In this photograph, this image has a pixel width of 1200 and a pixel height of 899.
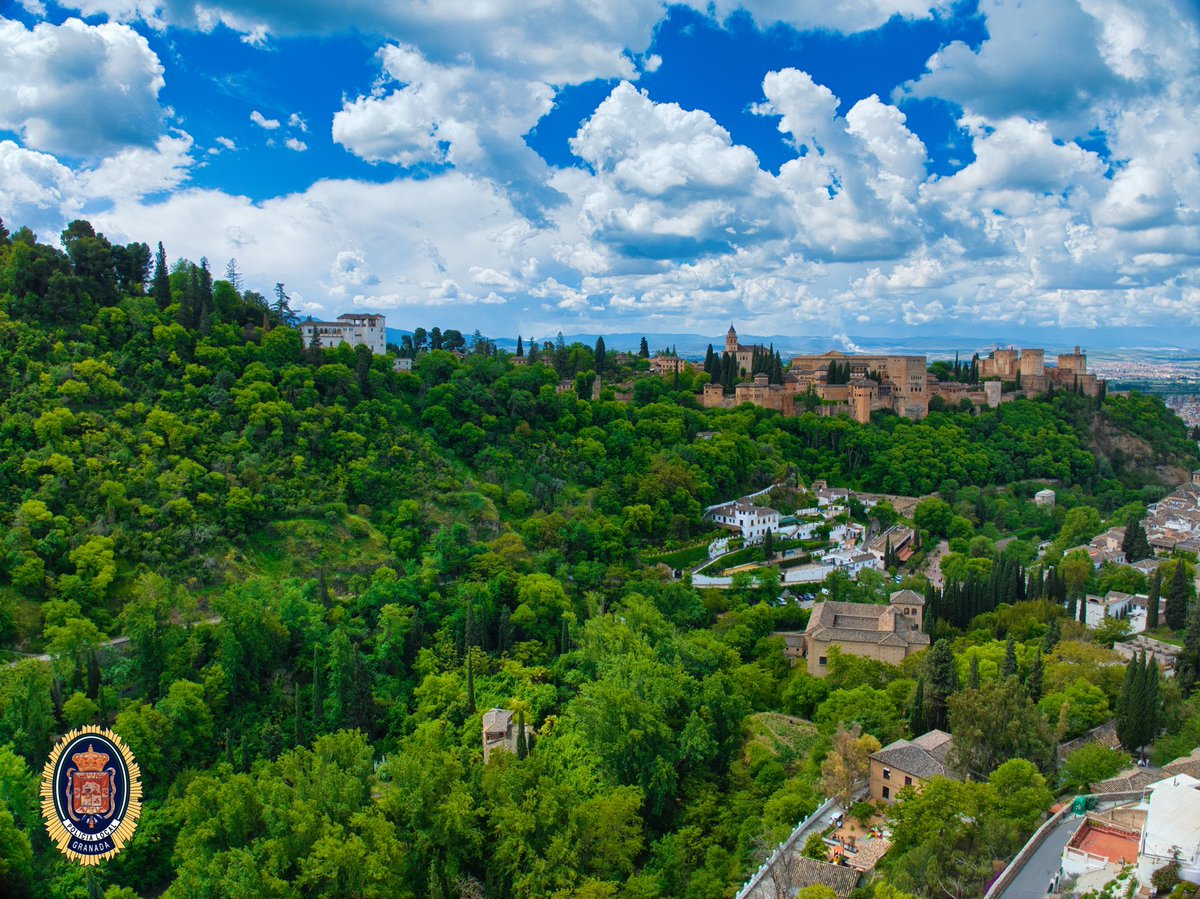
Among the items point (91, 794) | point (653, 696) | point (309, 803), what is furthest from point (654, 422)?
point (91, 794)

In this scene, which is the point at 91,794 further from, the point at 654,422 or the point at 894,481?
the point at 894,481

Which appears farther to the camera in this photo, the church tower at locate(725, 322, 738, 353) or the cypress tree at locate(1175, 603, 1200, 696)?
the church tower at locate(725, 322, 738, 353)

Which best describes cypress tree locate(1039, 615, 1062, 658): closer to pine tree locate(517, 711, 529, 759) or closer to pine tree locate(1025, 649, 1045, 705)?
pine tree locate(1025, 649, 1045, 705)

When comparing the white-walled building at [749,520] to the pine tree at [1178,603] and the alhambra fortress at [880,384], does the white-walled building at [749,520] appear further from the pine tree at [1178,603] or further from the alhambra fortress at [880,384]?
the pine tree at [1178,603]

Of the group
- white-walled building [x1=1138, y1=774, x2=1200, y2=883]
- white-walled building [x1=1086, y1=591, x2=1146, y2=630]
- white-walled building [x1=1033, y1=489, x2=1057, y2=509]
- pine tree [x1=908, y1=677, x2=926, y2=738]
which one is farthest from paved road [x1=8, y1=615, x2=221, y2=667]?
white-walled building [x1=1033, y1=489, x2=1057, y2=509]

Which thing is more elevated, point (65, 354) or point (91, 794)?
point (65, 354)

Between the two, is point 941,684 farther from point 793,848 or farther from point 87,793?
point 87,793

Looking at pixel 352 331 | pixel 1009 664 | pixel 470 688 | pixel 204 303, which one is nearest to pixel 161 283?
pixel 204 303
